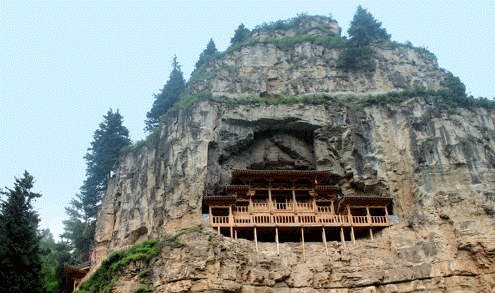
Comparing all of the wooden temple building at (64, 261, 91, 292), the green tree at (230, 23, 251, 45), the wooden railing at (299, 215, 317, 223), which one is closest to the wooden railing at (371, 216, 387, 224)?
the wooden railing at (299, 215, 317, 223)

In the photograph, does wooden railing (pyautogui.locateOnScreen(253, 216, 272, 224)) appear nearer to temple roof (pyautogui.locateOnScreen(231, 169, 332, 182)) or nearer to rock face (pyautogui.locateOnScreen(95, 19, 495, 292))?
rock face (pyautogui.locateOnScreen(95, 19, 495, 292))

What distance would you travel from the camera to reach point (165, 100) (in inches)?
1558

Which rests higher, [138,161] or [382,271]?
[138,161]

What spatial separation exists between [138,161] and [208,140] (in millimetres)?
6582

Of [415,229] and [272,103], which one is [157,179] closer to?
[272,103]

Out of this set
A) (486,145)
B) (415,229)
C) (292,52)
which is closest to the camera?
(415,229)

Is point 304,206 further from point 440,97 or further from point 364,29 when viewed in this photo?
point 364,29

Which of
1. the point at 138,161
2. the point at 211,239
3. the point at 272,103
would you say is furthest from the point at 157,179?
the point at 272,103

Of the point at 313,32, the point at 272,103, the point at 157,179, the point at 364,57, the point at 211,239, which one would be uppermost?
the point at 313,32

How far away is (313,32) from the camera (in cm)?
4334

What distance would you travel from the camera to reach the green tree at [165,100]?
39500 millimetres

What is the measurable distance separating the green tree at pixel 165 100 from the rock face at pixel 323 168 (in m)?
4.17

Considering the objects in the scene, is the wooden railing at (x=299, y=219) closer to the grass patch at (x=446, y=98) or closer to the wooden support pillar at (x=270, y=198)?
the wooden support pillar at (x=270, y=198)

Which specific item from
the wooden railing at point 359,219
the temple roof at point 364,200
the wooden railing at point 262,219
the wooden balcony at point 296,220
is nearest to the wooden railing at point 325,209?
the wooden balcony at point 296,220
